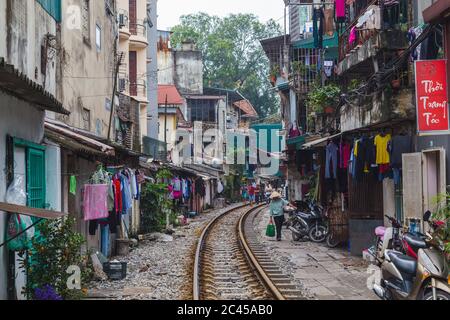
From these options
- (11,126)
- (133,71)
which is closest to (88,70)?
(11,126)

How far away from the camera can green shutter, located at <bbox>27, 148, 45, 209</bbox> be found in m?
9.93

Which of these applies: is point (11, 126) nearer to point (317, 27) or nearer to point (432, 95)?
point (432, 95)

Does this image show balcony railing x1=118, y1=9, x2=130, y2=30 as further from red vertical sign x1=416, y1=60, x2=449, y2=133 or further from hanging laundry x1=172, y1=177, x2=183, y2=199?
red vertical sign x1=416, y1=60, x2=449, y2=133

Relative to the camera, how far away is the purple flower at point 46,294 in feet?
29.0

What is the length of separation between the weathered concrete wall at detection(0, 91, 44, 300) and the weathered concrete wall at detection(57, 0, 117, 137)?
519 cm

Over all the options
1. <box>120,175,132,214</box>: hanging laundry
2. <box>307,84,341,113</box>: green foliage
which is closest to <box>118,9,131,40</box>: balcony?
<box>307,84,341,113</box>: green foliage

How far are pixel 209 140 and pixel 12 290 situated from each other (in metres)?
47.7

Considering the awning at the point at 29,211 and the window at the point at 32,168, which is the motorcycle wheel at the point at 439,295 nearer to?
the awning at the point at 29,211

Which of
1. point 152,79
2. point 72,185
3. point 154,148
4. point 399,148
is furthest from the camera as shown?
point 152,79

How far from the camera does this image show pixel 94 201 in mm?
13273

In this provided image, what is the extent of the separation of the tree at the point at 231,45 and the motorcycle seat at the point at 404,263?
6161 centimetres

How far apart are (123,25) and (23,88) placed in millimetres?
23069

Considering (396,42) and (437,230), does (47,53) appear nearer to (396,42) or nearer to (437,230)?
(437,230)

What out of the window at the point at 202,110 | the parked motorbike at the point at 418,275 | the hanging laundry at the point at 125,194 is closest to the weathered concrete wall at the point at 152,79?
the window at the point at 202,110
